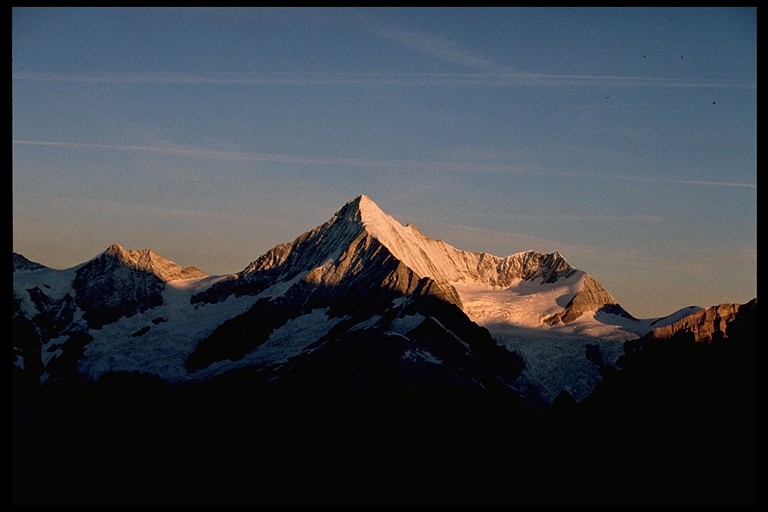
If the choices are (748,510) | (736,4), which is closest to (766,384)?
(736,4)

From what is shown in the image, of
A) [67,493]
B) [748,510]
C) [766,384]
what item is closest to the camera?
[766,384]

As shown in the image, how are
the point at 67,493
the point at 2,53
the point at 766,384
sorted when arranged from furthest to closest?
the point at 67,493, the point at 766,384, the point at 2,53

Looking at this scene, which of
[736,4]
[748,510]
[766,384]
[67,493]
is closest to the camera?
[736,4]

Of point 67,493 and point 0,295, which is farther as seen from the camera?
point 67,493

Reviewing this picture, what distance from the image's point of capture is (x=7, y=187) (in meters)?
90.9

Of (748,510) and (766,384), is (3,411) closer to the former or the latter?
(766,384)

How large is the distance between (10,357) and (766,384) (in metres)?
60.9

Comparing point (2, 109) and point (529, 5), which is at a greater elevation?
point (529, 5)

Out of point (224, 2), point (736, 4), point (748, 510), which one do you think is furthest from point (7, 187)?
point (748, 510)

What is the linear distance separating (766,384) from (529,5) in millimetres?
37981

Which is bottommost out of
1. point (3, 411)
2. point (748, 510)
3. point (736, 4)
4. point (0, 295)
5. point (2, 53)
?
point (748, 510)

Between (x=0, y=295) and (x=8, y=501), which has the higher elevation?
(x=0, y=295)

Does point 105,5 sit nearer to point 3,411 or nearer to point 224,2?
point 224,2

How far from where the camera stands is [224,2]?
95812mm
